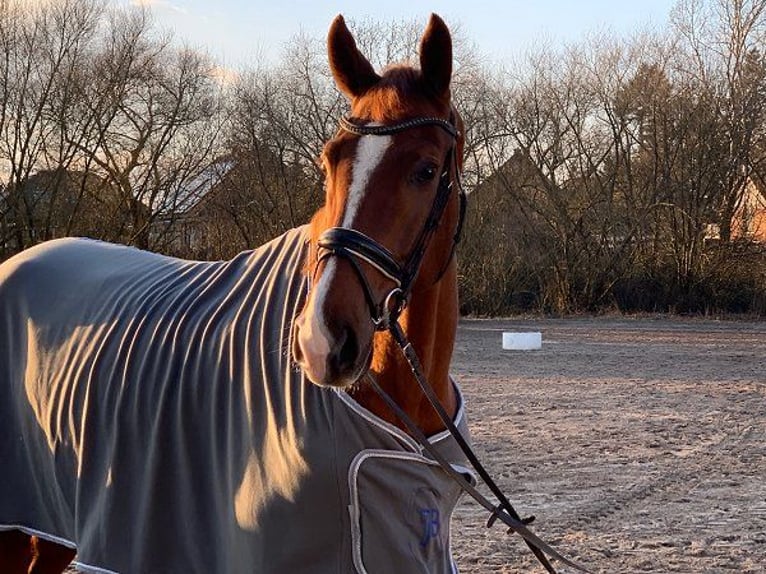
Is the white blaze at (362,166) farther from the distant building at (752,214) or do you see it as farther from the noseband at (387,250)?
the distant building at (752,214)

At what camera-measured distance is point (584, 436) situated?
8.12 metres

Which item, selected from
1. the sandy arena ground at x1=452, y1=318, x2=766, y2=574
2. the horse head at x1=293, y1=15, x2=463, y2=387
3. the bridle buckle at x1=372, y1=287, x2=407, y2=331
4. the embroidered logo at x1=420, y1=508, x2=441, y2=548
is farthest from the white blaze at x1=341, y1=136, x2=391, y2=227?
the sandy arena ground at x1=452, y1=318, x2=766, y2=574

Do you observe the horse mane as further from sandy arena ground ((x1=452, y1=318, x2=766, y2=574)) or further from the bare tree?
the bare tree

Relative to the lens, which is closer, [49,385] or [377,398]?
[377,398]

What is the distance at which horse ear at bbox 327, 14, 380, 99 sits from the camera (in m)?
2.46


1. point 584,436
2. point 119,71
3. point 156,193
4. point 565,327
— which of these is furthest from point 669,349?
point 119,71

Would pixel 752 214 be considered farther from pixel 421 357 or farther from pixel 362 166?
pixel 362 166

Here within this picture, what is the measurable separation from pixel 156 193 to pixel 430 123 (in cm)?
2105

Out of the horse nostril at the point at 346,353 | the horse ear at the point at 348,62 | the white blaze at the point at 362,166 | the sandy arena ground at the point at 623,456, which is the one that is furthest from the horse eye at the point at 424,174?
the sandy arena ground at the point at 623,456

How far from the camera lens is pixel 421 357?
2.50 metres

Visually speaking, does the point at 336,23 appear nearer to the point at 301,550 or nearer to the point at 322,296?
the point at 322,296

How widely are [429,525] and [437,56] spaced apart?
1.28m

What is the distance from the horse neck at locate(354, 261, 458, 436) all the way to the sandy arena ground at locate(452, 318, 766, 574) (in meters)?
2.50

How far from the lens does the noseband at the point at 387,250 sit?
6.89 ft
